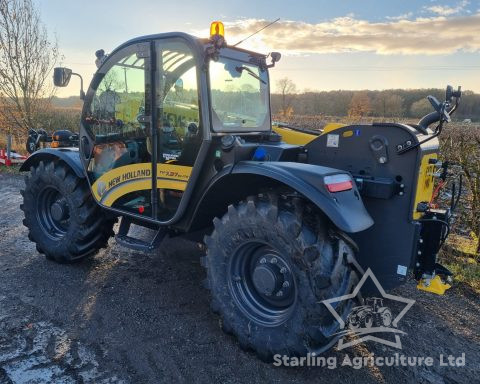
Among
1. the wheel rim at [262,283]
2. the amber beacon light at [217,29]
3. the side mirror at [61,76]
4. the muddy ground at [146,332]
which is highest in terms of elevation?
the amber beacon light at [217,29]

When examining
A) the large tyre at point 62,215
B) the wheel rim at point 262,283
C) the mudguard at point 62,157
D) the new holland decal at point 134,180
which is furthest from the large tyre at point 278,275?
the mudguard at point 62,157

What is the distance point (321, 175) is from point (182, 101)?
150 cm

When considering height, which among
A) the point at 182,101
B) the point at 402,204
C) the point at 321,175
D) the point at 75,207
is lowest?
the point at 75,207

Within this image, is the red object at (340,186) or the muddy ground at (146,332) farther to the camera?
the muddy ground at (146,332)

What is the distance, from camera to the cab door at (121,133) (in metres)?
3.76

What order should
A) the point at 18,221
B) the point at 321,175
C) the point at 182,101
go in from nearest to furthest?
the point at 321,175, the point at 182,101, the point at 18,221

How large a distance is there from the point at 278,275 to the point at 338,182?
80 cm

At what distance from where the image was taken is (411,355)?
9.96 ft

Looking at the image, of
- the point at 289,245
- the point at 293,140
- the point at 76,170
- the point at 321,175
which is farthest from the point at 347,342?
the point at 76,170

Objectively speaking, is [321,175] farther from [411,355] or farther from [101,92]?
[101,92]

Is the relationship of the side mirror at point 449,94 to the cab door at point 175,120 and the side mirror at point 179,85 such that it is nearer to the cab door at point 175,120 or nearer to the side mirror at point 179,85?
the cab door at point 175,120

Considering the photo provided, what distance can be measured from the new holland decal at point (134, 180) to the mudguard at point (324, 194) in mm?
939

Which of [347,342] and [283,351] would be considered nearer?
[283,351]

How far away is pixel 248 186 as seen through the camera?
338 centimetres
